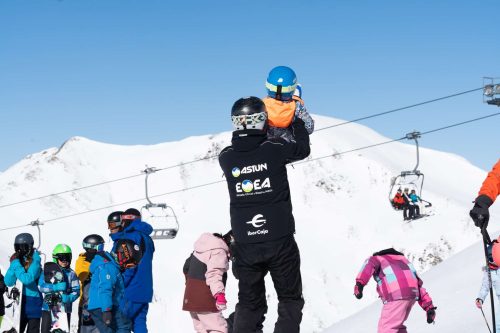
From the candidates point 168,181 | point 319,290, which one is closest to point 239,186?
point 319,290

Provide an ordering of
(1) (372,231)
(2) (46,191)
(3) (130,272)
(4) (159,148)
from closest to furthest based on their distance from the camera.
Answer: (3) (130,272)
(1) (372,231)
(2) (46,191)
(4) (159,148)

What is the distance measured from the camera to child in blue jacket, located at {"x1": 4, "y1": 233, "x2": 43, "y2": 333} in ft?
30.4

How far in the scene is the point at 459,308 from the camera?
10.7m

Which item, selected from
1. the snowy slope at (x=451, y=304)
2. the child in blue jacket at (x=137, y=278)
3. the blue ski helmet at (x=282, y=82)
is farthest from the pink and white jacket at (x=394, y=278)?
the blue ski helmet at (x=282, y=82)

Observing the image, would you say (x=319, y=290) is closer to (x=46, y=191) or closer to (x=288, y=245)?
(x=46, y=191)

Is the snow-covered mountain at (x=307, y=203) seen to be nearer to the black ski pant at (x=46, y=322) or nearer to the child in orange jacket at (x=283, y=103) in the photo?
the black ski pant at (x=46, y=322)

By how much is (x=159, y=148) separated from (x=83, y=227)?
14.7 metres

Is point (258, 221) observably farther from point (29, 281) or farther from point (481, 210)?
point (29, 281)

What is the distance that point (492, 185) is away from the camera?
6.09 m

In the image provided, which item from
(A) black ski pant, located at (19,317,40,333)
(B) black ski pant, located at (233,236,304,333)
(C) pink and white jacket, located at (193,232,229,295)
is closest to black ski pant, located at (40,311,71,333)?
(A) black ski pant, located at (19,317,40,333)

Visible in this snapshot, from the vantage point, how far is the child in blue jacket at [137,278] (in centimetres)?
759

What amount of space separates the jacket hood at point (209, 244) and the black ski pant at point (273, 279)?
1176 millimetres

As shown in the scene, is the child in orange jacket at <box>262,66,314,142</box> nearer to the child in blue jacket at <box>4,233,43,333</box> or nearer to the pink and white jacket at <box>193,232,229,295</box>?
the pink and white jacket at <box>193,232,229,295</box>

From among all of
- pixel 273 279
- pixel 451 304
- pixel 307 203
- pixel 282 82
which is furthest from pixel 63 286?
pixel 307 203
